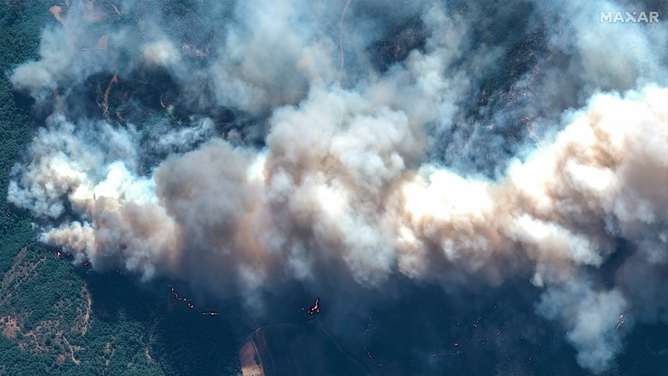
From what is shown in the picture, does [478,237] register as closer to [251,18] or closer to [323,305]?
[323,305]

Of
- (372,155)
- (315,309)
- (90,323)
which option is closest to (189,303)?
(90,323)

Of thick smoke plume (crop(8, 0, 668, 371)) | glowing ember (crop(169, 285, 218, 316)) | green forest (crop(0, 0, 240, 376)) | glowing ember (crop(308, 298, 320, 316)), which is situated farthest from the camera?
glowing ember (crop(169, 285, 218, 316))

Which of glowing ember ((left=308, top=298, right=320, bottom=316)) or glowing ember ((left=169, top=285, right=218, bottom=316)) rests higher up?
glowing ember ((left=169, top=285, right=218, bottom=316))

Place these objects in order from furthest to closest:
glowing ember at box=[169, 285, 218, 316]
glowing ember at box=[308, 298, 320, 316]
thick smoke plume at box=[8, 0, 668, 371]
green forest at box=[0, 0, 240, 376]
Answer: glowing ember at box=[169, 285, 218, 316]
green forest at box=[0, 0, 240, 376]
glowing ember at box=[308, 298, 320, 316]
thick smoke plume at box=[8, 0, 668, 371]

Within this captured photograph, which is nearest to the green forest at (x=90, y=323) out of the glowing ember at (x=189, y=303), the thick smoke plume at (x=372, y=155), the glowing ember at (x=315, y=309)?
the glowing ember at (x=189, y=303)

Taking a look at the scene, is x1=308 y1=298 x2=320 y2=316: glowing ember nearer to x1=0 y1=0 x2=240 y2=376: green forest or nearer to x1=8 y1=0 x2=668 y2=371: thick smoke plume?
x1=8 y1=0 x2=668 y2=371: thick smoke plume

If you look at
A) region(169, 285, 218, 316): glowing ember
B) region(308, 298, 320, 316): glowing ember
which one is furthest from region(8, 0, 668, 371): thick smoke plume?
region(308, 298, 320, 316): glowing ember

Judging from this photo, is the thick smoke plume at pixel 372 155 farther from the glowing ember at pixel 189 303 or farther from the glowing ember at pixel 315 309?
the glowing ember at pixel 315 309

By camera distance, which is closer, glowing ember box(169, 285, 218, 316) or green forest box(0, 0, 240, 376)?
green forest box(0, 0, 240, 376)
